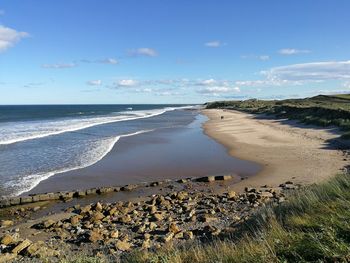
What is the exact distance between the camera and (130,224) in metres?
10.4

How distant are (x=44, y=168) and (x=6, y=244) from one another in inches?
400

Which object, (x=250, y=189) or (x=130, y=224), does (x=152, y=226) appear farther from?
(x=250, y=189)

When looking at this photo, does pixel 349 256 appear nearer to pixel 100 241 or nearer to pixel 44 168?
pixel 100 241

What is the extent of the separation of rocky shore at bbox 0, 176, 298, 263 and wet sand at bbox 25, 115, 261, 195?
2507mm

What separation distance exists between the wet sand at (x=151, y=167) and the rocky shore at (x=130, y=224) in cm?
251

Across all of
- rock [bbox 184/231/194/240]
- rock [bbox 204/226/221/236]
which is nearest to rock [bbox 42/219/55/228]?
rock [bbox 184/231/194/240]

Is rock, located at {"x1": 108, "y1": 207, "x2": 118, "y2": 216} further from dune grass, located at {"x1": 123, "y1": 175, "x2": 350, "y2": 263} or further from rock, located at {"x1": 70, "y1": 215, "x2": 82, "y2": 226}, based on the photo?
dune grass, located at {"x1": 123, "y1": 175, "x2": 350, "y2": 263}

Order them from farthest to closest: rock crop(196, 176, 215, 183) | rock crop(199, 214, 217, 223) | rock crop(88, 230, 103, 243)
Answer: rock crop(196, 176, 215, 183), rock crop(199, 214, 217, 223), rock crop(88, 230, 103, 243)

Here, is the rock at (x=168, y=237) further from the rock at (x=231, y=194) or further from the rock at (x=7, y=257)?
the rock at (x=231, y=194)

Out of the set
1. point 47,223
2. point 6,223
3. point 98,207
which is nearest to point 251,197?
point 98,207

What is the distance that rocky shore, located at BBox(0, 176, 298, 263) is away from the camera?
8720mm

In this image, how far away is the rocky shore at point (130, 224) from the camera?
28.6 feet

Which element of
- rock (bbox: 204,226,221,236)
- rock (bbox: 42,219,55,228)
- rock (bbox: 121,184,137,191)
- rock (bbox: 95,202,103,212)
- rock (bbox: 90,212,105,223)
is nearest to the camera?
rock (bbox: 204,226,221,236)

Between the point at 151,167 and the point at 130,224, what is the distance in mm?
8848
